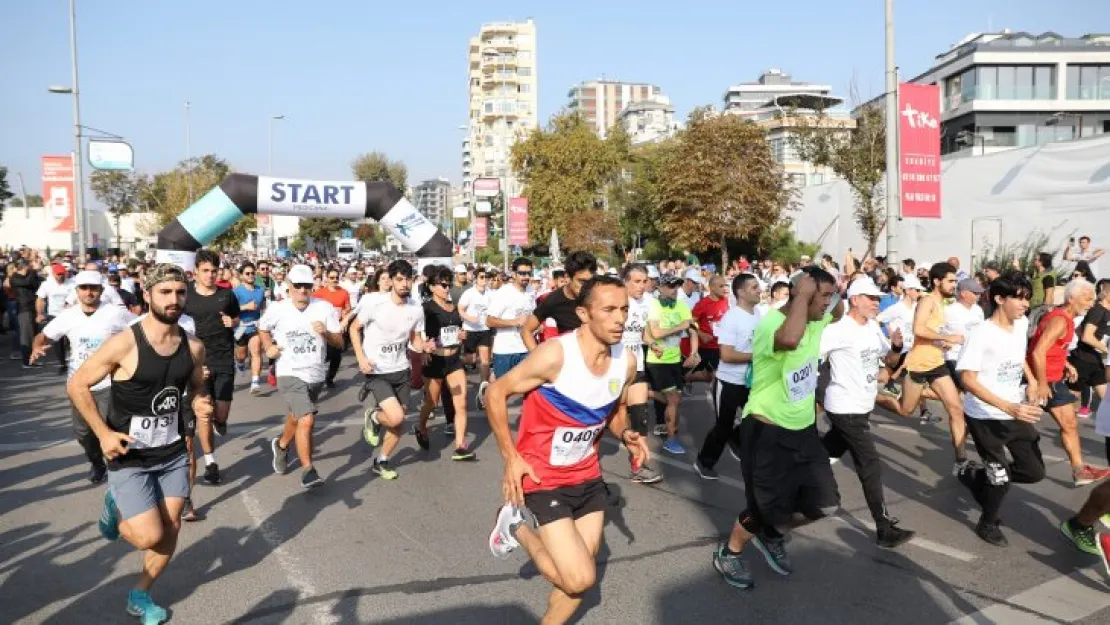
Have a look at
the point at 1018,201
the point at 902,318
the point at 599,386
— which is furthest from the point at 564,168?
the point at 599,386

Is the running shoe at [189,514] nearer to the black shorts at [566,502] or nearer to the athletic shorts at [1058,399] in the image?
the black shorts at [566,502]

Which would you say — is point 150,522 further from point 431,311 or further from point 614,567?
point 431,311

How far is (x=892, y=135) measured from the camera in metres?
14.2

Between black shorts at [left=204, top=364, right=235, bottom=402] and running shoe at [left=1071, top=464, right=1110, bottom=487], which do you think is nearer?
running shoe at [left=1071, top=464, right=1110, bottom=487]

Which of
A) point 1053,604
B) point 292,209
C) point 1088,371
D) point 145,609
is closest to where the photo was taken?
point 145,609

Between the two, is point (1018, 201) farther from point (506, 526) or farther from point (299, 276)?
point (506, 526)

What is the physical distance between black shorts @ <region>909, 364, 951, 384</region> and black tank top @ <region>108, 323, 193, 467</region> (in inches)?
242

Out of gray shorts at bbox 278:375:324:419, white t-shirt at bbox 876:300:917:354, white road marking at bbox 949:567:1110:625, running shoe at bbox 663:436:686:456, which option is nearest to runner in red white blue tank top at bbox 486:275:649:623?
white road marking at bbox 949:567:1110:625

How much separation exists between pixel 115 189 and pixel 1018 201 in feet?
187

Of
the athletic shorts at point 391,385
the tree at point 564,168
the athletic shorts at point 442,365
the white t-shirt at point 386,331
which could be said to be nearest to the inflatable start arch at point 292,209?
the athletic shorts at point 442,365

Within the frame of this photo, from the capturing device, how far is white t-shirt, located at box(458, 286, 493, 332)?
37.1ft

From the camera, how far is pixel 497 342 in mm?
9977

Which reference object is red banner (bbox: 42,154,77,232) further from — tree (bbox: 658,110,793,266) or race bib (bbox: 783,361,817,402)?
race bib (bbox: 783,361,817,402)

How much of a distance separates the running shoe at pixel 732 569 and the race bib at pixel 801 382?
3.36 ft
